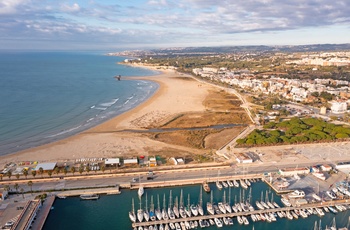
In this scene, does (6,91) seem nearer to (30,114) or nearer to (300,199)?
(30,114)

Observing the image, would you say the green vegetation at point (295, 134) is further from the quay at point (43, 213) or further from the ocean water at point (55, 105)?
the ocean water at point (55, 105)

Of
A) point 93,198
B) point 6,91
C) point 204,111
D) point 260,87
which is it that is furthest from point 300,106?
point 6,91

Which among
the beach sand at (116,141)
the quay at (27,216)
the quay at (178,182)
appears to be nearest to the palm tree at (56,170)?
the beach sand at (116,141)

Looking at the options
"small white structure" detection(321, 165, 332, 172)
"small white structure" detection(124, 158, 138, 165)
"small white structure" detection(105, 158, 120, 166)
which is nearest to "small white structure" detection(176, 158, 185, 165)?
"small white structure" detection(124, 158, 138, 165)

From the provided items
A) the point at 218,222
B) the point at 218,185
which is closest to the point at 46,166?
the point at 218,185

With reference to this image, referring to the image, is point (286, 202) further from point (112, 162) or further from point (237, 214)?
point (112, 162)

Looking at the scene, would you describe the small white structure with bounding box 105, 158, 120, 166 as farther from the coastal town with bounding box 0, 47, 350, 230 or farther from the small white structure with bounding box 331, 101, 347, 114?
the small white structure with bounding box 331, 101, 347, 114
